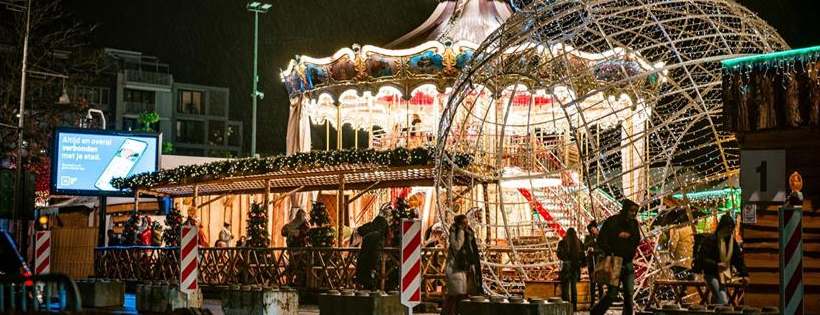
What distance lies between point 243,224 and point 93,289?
1459cm

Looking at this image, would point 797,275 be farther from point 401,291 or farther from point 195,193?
point 195,193

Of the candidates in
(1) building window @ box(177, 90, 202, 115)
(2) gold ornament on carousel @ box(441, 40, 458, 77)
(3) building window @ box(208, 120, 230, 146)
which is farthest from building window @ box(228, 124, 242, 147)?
(2) gold ornament on carousel @ box(441, 40, 458, 77)

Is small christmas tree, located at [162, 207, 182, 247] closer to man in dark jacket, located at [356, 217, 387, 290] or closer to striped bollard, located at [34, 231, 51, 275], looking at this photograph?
striped bollard, located at [34, 231, 51, 275]

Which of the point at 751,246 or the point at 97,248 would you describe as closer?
the point at 751,246

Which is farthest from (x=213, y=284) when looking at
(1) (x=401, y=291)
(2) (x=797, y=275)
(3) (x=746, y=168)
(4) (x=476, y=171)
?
(2) (x=797, y=275)

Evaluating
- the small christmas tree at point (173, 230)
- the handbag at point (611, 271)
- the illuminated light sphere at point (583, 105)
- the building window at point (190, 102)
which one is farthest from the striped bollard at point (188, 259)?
the building window at point (190, 102)

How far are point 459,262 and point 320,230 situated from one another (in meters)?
7.38

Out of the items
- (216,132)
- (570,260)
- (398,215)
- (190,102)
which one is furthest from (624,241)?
(190,102)

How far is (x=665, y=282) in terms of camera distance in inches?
667

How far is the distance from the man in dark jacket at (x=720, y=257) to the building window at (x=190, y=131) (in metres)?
81.6

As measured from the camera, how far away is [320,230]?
22.2m

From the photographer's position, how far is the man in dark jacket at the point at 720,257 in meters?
14.5

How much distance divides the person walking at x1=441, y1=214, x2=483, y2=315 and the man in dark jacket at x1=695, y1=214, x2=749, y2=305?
2785 millimetres

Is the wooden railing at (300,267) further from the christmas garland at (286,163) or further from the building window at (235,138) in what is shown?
the building window at (235,138)
